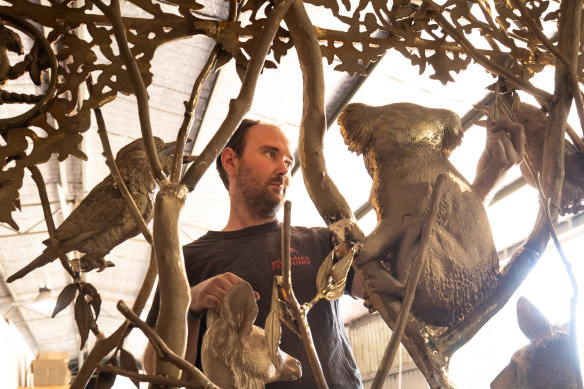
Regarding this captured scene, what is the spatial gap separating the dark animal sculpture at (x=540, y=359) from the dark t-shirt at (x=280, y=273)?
238 millimetres

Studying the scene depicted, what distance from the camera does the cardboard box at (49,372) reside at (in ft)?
16.5

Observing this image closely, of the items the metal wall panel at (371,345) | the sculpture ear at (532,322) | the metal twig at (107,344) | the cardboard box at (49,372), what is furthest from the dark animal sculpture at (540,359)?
the metal wall panel at (371,345)

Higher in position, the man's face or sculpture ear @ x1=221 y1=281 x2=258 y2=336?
the man's face

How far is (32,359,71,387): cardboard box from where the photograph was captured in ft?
16.5

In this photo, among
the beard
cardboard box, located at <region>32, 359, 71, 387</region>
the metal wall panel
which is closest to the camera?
the beard

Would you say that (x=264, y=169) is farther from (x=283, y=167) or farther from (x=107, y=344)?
(x=107, y=344)

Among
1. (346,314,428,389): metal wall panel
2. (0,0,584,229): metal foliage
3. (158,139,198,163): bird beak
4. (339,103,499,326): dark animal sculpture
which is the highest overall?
(0,0,584,229): metal foliage

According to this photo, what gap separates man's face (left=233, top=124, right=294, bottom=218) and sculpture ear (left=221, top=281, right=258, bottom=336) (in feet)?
1.17

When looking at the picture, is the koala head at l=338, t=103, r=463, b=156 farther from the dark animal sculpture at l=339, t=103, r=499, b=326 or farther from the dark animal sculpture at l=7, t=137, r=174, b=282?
the dark animal sculpture at l=7, t=137, r=174, b=282

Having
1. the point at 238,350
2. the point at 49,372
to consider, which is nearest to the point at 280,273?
the point at 238,350

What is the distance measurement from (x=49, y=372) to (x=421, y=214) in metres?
5.06

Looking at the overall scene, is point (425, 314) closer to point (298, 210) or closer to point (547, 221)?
point (547, 221)

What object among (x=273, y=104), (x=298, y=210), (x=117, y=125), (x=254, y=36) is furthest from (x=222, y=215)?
(x=254, y=36)

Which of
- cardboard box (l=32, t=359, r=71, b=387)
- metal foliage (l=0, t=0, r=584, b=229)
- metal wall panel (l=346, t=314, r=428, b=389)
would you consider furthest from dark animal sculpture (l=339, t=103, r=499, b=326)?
metal wall panel (l=346, t=314, r=428, b=389)
